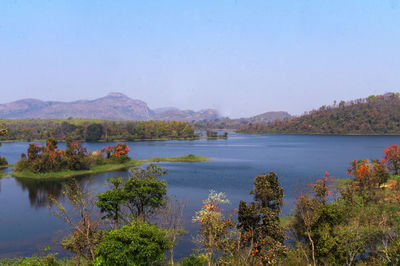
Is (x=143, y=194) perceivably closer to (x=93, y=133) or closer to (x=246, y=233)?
(x=246, y=233)

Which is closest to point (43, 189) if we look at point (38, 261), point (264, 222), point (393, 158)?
point (38, 261)

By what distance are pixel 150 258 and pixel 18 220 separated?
28584 mm

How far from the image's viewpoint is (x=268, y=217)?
2186cm

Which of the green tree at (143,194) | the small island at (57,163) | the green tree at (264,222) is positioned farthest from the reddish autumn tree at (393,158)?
the small island at (57,163)

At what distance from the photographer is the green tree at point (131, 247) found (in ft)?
59.2

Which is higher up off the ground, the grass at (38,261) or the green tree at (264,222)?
the green tree at (264,222)

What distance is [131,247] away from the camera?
1808 cm

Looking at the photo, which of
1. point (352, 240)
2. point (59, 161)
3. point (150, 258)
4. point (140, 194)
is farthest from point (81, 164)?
point (352, 240)

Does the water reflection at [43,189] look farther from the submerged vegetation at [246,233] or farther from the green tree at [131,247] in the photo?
the green tree at [131,247]

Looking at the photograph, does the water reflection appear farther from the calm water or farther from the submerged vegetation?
the submerged vegetation

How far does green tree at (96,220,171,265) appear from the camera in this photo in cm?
1803

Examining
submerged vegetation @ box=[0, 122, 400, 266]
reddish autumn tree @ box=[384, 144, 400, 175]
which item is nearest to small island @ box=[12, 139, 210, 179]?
submerged vegetation @ box=[0, 122, 400, 266]

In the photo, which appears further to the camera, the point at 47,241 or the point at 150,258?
the point at 47,241

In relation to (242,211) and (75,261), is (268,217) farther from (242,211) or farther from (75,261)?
(75,261)
